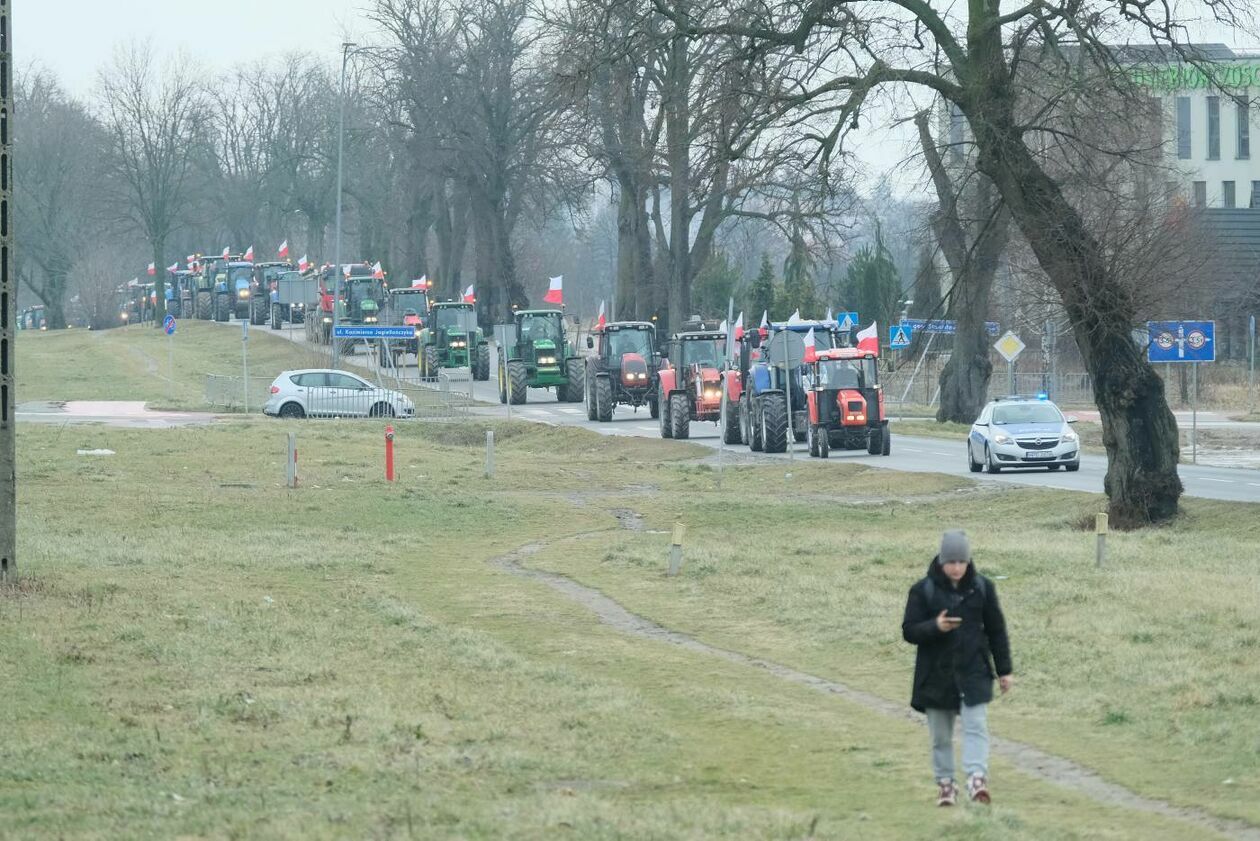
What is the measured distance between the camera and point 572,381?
59.6 meters

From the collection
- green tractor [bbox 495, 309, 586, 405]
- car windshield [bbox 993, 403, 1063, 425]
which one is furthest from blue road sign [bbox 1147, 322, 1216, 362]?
green tractor [bbox 495, 309, 586, 405]

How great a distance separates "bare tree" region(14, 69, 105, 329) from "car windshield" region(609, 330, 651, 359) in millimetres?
60153

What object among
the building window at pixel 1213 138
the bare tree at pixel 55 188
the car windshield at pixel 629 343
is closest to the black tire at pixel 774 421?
the car windshield at pixel 629 343

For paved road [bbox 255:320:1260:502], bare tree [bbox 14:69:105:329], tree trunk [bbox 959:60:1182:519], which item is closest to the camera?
tree trunk [bbox 959:60:1182:519]

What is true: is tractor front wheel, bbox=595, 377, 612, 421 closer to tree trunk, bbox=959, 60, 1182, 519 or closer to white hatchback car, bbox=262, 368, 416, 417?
white hatchback car, bbox=262, 368, 416, 417

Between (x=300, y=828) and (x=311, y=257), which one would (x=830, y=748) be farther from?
(x=311, y=257)

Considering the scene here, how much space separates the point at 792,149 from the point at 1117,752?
15.2 metres

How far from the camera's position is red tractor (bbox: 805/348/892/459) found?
38062 mm

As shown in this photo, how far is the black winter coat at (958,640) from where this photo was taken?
29.7ft

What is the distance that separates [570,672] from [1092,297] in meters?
12.3

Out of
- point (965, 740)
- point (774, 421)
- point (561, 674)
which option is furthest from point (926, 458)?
point (965, 740)

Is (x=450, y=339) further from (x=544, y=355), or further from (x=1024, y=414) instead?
(x=1024, y=414)

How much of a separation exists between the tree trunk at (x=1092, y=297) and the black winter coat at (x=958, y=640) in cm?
1498

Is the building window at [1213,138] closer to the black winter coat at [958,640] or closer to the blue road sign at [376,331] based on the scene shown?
the blue road sign at [376,331]
